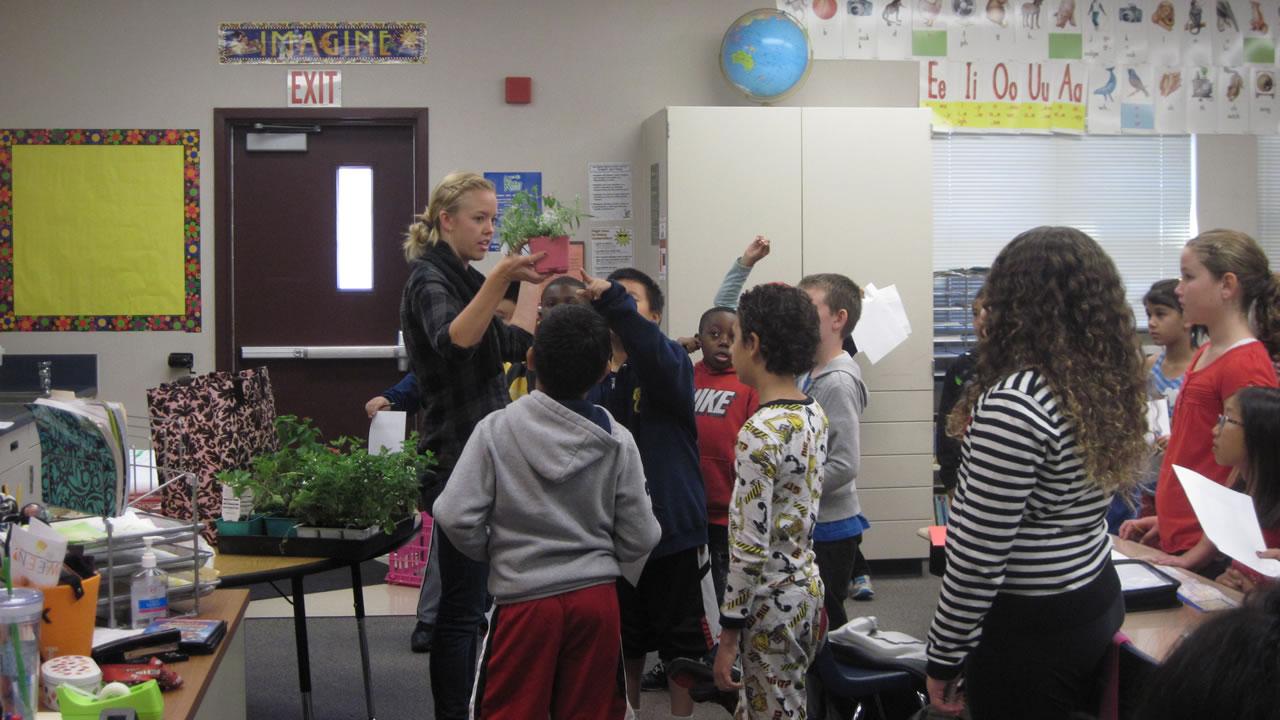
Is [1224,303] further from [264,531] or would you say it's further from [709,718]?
[264,531]

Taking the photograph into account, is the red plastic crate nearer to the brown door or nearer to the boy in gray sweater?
the brown door

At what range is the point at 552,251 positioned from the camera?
2566 millimetres

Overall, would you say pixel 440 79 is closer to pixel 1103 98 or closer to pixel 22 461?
pixel 22 461

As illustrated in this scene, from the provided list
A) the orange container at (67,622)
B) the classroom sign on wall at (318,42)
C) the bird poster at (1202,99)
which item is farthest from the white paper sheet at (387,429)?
the bird poster at (1202,99)

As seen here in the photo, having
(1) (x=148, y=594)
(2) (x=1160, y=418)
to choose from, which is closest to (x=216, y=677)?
(1) (x=148, y=594)

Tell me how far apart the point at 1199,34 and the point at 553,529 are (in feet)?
15.7

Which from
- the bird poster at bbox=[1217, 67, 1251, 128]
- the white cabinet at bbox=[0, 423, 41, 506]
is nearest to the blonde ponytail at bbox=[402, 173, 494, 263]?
the white cabinet at bbox=[0, 423, 41, 506]

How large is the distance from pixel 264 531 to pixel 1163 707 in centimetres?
211

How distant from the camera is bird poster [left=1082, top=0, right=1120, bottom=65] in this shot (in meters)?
A: 5.39

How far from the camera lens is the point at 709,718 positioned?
10.6 ft

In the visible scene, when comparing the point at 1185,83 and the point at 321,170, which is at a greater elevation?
the point at 1185,83

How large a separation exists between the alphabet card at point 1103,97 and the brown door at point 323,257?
3165 millimetres

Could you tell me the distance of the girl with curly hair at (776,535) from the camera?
213cm

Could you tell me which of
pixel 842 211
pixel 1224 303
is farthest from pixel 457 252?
pixel 842 211
